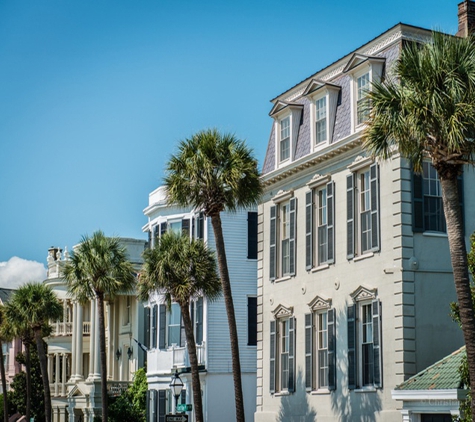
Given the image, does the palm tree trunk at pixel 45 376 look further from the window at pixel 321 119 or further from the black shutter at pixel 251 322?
the window at pixel 321 119

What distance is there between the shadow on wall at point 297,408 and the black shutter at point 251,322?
12643mm

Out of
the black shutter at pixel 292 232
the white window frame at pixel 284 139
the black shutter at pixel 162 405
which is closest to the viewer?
the black shutter at pixel 292 232

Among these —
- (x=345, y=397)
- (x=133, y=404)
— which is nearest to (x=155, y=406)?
(x=133, y=404)

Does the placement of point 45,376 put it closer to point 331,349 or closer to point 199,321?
point 199,321

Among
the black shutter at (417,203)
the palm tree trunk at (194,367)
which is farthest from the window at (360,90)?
the palm tree trunk at (194,367)

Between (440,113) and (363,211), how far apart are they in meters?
10.4

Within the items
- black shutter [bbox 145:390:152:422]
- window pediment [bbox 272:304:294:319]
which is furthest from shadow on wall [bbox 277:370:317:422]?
black shutter [bbox 145:390:152:422]

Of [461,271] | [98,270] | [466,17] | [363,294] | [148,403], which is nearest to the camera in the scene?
[461,271]

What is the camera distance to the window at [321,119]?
36.0 metres

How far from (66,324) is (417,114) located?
53726 mm

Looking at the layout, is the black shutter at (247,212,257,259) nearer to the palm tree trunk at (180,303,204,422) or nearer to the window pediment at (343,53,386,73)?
the palm tree trunk at (180,303,204,422)

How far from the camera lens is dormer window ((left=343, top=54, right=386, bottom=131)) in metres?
33.3

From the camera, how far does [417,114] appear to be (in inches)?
917

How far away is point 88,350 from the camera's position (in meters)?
71.2
